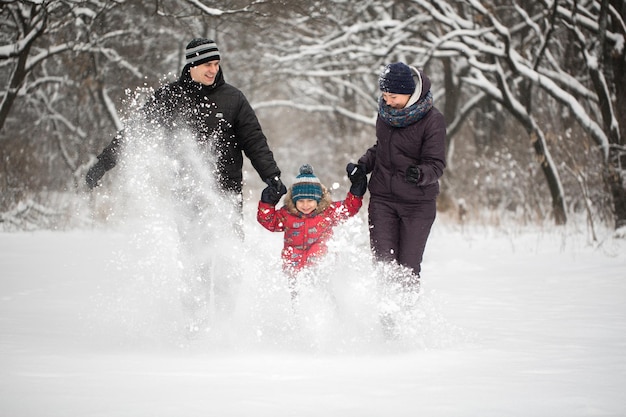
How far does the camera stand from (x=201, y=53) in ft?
15.8

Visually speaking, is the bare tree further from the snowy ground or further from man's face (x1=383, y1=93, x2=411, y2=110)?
man's face (x1=383, y1=93, x2=411, y2=110)

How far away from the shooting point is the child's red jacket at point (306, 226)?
509 centimetres

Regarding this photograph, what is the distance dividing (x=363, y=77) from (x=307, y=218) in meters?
14.6

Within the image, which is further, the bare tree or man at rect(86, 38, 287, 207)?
the bare tree

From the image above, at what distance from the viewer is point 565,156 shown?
12.0m

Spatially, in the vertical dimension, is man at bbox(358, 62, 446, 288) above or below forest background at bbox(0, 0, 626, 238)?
below

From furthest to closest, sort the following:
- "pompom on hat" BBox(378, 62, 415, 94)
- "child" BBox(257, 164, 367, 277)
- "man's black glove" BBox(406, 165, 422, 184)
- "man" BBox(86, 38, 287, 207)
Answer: "child" BBox(257, 164, 367, 277), "man" BBox(86, 38, 287, 207), "pompom on hat" BBox(378, 62, 415, 94), "man's black glove" BBox(406, 165, 422, 184)

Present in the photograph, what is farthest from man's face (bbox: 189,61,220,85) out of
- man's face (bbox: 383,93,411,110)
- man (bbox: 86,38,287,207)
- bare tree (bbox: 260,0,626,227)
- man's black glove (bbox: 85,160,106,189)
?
bare tree (bbox: 260,0,626,227)

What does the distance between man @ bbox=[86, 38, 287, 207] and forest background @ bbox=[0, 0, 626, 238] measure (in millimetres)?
3088

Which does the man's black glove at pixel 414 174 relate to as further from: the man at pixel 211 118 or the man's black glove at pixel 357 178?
the man at pixel 211 118

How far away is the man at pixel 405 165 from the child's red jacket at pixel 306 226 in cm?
22

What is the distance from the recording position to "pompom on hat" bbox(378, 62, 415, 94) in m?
4.72

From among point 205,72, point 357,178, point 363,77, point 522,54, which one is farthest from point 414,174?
point 363,77

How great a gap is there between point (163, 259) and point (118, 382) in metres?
1.48
